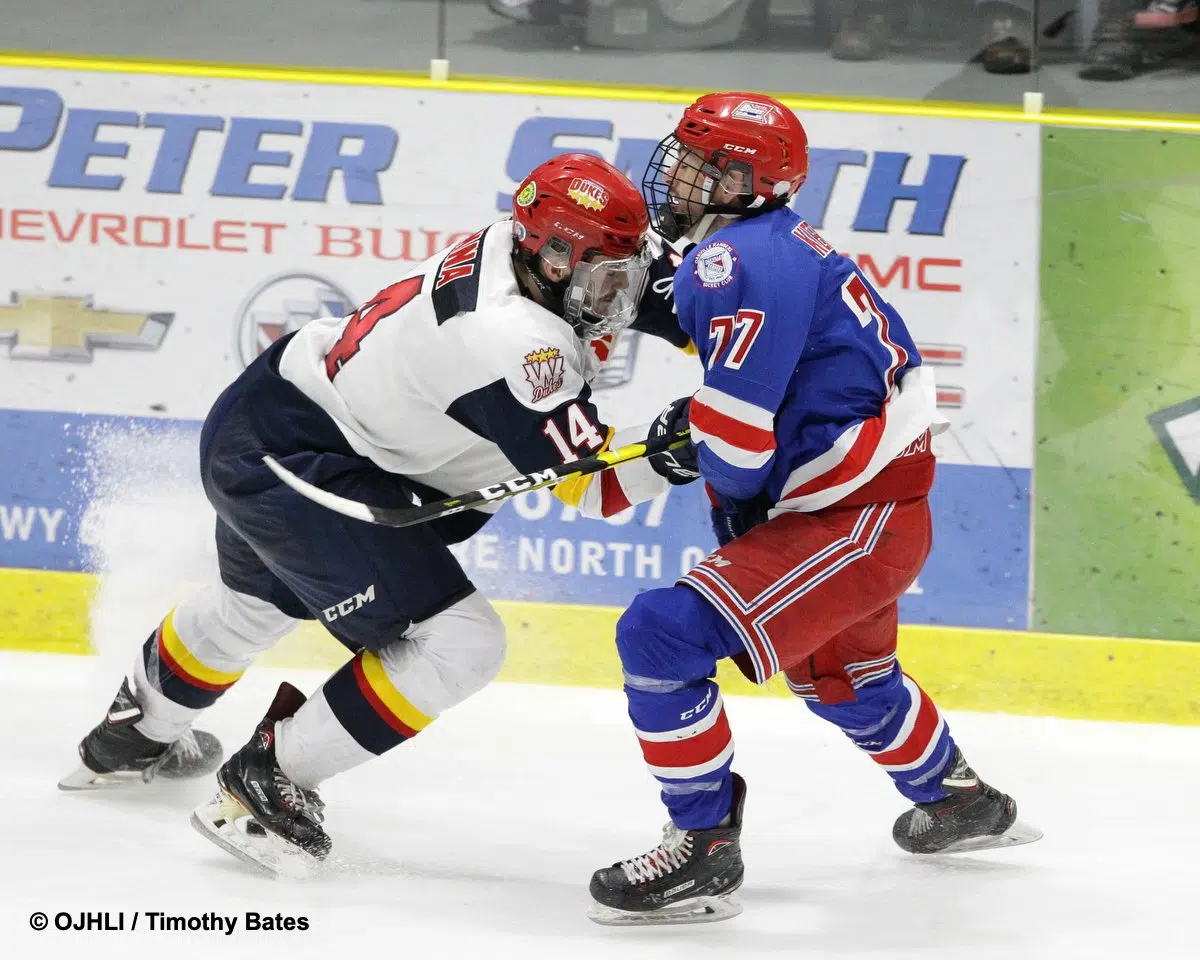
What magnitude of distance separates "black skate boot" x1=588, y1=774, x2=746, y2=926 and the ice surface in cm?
3

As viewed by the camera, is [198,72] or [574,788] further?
[198,72]

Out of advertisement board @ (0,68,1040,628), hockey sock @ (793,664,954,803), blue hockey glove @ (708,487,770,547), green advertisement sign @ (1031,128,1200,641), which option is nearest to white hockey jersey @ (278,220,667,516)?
blue hockey glove @ (708,487,770,547)

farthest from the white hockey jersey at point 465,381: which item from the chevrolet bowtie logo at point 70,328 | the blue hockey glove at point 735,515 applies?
the chevrolet bowtie logo at point 70,328

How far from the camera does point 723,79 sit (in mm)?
3994

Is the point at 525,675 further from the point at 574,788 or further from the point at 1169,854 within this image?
the point at 1169,854

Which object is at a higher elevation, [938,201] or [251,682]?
[938,201]

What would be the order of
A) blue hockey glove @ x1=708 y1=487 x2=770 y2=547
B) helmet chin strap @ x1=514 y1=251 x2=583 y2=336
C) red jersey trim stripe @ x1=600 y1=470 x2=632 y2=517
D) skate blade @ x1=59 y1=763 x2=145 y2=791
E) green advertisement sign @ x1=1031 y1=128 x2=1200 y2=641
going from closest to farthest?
helmet chin strap @ x1=514 y1=251 x2=583 y2=336 < blue hockey glove @ x1=708 y1=487 x2=770 y2=547 < red jersey trim stripe @ x1=600 y1=470 x2=632 y2=517 < skate blade @ x1=59 y1=763 x2=145 y2=791 < green advertisement sign @ x1=1031 y1=128 x2=1200 y2=641

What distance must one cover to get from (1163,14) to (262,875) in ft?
10.0

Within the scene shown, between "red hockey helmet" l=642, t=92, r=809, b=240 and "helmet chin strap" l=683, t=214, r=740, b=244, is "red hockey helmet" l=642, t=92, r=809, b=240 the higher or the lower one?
the higher one

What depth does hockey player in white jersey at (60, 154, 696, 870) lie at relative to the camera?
2.46 metres

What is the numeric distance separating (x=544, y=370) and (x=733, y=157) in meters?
0.45

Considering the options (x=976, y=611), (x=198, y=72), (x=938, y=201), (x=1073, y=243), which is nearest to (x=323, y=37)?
(x=198, y=72)

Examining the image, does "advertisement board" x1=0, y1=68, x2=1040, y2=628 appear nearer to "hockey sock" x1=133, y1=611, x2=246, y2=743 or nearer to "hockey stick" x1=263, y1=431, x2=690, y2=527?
"hockey sock" x1=133, y1=611, x2=246, y2=743

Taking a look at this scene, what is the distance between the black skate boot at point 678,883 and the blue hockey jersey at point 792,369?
0.56 meters
